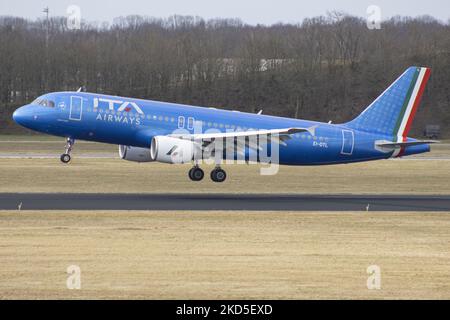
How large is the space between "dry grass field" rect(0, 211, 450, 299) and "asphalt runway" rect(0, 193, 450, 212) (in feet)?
6.81

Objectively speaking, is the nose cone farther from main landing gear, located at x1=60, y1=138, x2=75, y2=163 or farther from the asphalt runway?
the asphalt runway

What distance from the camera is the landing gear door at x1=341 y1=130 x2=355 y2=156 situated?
4431 cm

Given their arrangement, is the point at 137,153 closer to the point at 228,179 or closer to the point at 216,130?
the point at 216,130

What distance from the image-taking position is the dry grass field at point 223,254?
19359 mm

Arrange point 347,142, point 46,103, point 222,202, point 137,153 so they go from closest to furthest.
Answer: point 222,202, point 46,103, point 137,153, point 347,142

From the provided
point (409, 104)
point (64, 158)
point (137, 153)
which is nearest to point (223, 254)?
point (137, 153)

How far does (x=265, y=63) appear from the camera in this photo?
395ft

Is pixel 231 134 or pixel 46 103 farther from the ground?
pixel 46 103

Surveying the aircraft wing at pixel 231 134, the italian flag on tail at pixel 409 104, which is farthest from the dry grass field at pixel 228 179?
the aircraft wing at pixel 231 134

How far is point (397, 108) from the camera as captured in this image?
4475 cm

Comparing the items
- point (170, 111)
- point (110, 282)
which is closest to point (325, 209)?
point (170, 111)

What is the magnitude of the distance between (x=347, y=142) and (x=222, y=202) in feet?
32.1

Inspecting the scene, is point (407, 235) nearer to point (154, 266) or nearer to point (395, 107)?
point (154, 266)

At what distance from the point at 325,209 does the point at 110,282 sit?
15973 millimetres
